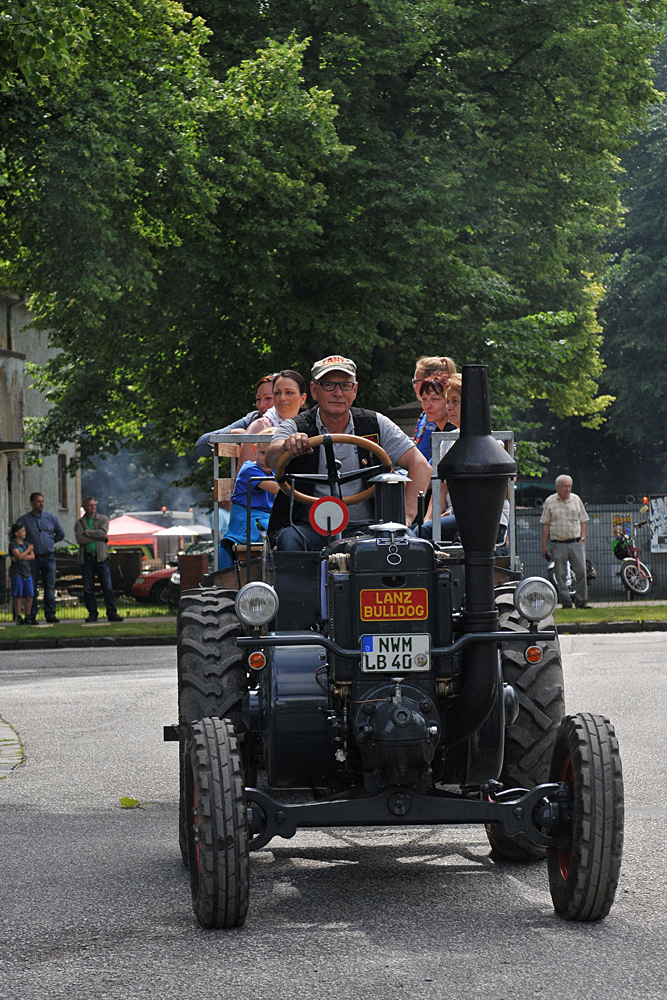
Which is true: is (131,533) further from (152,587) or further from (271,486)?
(271,486)

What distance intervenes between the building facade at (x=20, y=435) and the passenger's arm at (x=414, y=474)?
25025mm

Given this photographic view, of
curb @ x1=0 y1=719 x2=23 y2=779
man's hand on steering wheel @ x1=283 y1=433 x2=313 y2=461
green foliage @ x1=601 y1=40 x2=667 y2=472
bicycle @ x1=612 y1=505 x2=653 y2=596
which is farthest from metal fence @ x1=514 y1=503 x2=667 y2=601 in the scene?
man's hand on steering wheel @ x1=283 y1=433 x2=313 y2=461

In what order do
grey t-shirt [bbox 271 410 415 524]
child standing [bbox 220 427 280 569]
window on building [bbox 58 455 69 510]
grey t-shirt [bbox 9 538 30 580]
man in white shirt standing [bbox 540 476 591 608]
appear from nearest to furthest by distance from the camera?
1. grey t-shirt [bbox 271 410 415 524]
2. child standing [bbox 220 427 280 569]
3. grey t-shirt [bbox 9 538 30 580]
4. man in white shirt standing [bbox 540 476 591 608]
5. window on building [bbox 58 455 69 510]

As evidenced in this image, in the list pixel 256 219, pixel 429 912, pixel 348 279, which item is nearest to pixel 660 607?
pixel 348 279

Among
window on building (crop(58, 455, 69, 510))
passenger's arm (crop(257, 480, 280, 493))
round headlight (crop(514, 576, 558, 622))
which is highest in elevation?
window on building (crop(58, 455, 69, 510))

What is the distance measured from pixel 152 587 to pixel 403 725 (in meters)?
29.0

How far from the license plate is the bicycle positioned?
77.7ft

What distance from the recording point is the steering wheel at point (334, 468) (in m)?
5.95

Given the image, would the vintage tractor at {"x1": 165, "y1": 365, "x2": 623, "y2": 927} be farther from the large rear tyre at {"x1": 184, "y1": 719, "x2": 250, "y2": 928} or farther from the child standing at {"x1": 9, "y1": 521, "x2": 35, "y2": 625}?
the child standing at {"x1": 9, "y1": 521, "x2": 35, "y2": 625}

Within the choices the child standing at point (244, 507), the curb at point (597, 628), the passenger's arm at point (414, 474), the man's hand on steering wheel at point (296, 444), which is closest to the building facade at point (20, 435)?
the curb at point (597, 628)

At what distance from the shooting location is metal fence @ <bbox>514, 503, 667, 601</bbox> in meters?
29.0

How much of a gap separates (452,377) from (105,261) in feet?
45.0

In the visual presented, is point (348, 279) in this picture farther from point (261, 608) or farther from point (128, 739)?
point (261, 608)

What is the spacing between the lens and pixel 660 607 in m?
24.2
